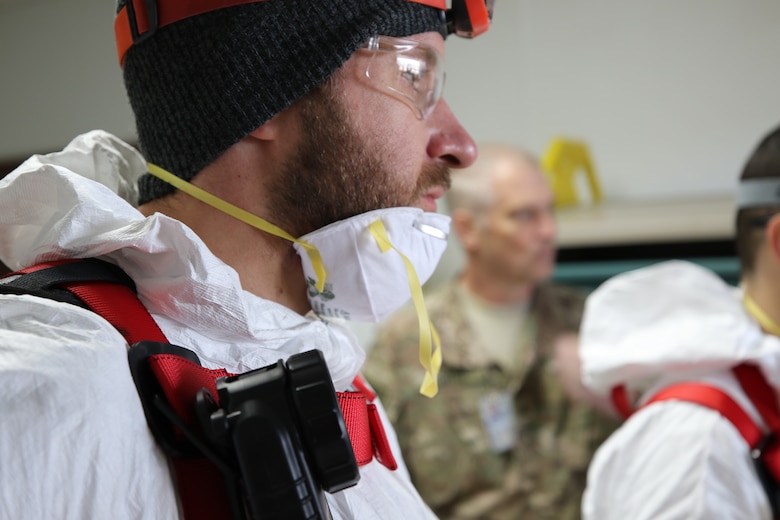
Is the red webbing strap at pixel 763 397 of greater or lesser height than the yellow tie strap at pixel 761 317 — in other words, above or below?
below

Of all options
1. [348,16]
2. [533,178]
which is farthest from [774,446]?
[533,178]

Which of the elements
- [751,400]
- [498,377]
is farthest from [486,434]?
[751,400]

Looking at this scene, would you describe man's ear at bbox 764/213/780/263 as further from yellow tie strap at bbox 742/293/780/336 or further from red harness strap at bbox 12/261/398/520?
red harness strap at bbox 12/261/398/520

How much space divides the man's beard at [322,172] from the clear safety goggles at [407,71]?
65mm

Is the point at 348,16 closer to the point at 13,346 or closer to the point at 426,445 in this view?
the point at 13,346

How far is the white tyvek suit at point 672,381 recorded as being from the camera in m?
1.32

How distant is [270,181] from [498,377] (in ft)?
5.69

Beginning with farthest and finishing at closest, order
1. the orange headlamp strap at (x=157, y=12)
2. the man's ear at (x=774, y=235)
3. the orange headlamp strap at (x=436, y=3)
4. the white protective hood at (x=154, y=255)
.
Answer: the man's ear at (x=774, y=235)
the orange headlamp strap at (x=436, y=3)
the orange headlamp strap at (x=157, y=12)
the white protective hood at (x=154, y=255)

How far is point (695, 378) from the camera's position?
4.80 ft

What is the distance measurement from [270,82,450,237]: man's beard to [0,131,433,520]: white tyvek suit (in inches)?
4.3

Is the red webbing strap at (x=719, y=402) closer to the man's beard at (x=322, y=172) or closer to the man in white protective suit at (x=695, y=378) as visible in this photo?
the man in white protective suit at (x=695, y=378)

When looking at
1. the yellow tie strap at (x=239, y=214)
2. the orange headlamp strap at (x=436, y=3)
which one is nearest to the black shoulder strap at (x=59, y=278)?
the yellow tie strap at (x=239, y=214)

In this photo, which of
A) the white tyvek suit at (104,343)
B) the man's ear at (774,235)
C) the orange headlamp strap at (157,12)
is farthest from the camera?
the man's ear at (774,235)

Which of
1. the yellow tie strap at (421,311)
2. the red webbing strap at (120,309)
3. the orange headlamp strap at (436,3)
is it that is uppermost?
the orange headlamp strap at (436,3)
